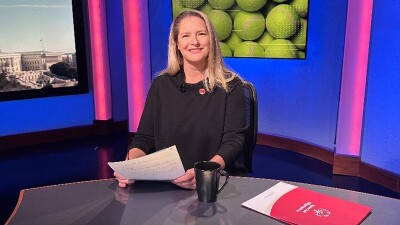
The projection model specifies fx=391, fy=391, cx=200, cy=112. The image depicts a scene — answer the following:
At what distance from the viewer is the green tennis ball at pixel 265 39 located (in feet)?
13.8

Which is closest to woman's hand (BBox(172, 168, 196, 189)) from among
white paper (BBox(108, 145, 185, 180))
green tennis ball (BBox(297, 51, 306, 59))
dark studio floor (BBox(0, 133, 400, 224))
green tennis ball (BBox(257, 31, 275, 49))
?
white paper (BBox(108, 145, 185, 180))

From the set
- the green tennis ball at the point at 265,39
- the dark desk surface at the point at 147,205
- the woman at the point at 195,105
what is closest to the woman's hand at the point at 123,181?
the dark desk surface at the point at 147,205

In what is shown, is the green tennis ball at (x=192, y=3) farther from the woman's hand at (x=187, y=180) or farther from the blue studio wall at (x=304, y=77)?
the woman's hand at (x=187, y=180)

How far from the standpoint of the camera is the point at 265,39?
422cm

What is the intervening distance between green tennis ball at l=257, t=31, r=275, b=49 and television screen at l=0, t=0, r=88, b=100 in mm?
2205

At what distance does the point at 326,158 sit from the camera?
3.89 meters

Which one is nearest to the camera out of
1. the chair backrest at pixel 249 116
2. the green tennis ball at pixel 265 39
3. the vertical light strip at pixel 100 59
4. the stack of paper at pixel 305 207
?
the stack of paper at pixel 305 207

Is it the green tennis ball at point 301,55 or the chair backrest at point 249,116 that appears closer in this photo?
the chair backrest at point 249,116

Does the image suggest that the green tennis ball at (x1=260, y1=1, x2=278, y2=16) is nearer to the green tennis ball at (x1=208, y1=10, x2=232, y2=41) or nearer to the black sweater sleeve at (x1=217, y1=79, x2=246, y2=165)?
the green tennis ball at (x1=208, y1=10, x2=232, y2=41)

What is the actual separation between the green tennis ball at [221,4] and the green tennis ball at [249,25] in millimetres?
148

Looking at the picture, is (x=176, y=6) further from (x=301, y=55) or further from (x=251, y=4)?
(x=301, y=55)

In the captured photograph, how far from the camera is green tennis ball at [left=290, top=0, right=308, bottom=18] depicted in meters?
3.91

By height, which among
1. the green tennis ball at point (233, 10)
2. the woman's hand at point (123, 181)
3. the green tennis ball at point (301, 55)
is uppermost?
the green tennis ball at point (233, 10)

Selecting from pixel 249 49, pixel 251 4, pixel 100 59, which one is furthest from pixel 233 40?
pixel 100 59
